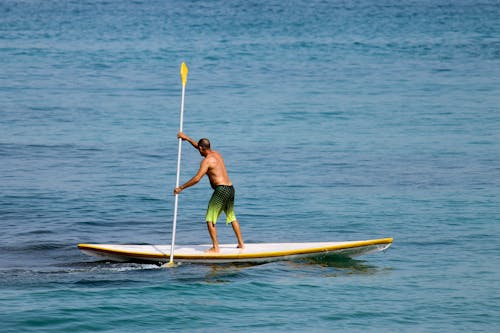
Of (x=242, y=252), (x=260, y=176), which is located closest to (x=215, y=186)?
(x=242, y=252)

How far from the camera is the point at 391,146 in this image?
26.2m

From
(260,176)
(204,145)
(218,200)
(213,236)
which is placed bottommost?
(260,176)

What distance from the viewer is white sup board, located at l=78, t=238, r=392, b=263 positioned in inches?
573

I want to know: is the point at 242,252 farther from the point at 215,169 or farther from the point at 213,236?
the point at 215,169

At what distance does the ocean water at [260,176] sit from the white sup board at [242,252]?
0.17 metres

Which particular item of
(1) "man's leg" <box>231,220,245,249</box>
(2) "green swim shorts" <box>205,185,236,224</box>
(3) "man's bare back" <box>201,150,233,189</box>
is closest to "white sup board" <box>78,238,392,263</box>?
(1) "man's leg" <box>231,220,245,249</box>

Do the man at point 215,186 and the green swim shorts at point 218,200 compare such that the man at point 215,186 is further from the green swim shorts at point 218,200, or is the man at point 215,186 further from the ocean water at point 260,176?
the ocean water at point 260,176

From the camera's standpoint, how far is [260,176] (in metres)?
22.4

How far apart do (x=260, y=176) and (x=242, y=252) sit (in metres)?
7.81

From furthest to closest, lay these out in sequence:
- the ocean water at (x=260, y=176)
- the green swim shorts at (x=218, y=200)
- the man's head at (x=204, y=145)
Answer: the green swim shorts at (x=218, y=200)
the man's head at (x=204, y=145)
the ocean water at (x=260, y=176)

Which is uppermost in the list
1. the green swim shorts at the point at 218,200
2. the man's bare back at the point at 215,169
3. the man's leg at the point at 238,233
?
the man's bare back at the point at 215,169

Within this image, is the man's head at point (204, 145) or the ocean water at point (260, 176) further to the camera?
the man's head at point (204, 145)

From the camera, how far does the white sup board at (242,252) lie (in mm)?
14547

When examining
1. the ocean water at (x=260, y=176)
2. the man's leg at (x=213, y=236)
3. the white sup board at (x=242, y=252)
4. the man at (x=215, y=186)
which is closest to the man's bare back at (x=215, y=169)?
the man at (x=215, y=186)
